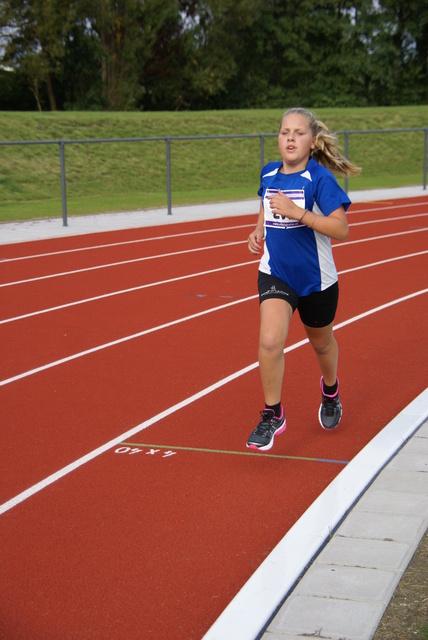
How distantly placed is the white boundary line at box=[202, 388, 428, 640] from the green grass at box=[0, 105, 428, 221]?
49.0 ft

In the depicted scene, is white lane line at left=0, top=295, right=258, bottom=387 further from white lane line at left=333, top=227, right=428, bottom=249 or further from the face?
white lane line at left=333, top=227, right=428, bottom=249

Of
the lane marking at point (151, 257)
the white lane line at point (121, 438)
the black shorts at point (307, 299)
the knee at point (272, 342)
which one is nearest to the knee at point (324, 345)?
the black shorts at point (307, 299)

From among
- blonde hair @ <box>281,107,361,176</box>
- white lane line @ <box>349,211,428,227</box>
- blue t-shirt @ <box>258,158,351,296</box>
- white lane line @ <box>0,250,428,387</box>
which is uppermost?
blonde hair @ <box>281,107,361,176</box>

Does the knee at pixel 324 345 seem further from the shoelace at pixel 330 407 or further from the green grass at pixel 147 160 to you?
the green grass at pixel 147 160

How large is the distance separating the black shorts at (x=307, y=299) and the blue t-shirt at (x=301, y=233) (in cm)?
3

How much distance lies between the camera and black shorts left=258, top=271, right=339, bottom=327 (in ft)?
16.7

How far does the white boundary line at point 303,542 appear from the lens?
3268mm

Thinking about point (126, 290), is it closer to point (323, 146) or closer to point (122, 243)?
point (122, 243)

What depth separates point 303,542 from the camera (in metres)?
3.91

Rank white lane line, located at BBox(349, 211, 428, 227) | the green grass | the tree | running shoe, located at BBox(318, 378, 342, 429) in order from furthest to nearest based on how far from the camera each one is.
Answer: the tree < the green grass < white lane line, located at BBox(349, 211, 428, 227) < running shoe, located at BBox(318, 378, 342, 429)

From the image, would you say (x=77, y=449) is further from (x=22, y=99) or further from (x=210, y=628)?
(x=22, y=99)

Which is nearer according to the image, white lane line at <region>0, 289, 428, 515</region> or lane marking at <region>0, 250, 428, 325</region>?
white lane line at <region>0, 289, 428, 515</region>

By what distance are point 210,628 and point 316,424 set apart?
8.68ft

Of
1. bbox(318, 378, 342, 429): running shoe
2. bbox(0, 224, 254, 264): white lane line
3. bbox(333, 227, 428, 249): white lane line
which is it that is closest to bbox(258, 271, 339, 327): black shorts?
bbox(318, 378, 342, 429): running shoe
